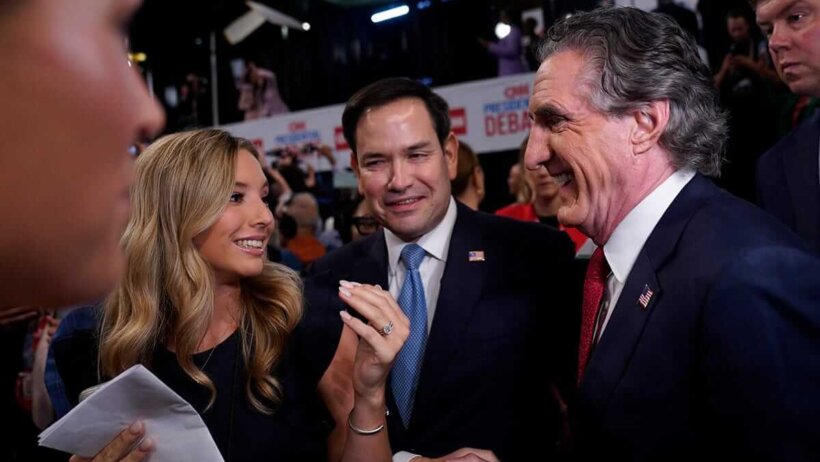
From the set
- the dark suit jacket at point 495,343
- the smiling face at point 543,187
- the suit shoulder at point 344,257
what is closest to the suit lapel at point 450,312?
the dark suit jacket at point 495,343

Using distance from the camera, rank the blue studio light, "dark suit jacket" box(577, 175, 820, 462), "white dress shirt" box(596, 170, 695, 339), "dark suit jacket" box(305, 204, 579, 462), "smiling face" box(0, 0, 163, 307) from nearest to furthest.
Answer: "smiling face" box(0, 0, 163, 307) → "dark suit jacket" box(577, 175, 820, 462) → "white dress shirt" box(596, 170, 695, 339) → "dark suit jacket" box(305, 204, 579, 462) → the blue studio light

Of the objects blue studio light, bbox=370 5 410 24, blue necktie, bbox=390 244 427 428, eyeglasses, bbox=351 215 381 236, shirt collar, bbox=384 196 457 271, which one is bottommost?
blue necktie, bbox=390 244 427 428

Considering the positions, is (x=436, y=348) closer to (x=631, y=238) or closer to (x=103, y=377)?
(x=631, y=238)

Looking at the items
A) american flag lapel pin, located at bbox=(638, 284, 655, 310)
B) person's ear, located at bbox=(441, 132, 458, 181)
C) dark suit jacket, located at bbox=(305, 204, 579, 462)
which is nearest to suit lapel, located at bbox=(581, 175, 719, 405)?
american flag lapel pin, located at bbox=(638, 284, 655, 310)

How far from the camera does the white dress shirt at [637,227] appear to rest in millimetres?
1596

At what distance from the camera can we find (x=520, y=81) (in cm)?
576

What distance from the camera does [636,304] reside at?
1489 millimetres

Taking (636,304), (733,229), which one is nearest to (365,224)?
(636,304)

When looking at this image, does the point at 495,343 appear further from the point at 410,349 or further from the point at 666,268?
the point at 666,268

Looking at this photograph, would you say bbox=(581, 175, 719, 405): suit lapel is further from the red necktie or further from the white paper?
the white paper

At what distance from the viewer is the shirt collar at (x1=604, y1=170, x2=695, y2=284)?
62.9 inches

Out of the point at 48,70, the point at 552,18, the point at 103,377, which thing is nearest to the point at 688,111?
the point at 48,70

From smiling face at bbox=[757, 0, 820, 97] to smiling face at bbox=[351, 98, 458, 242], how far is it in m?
1.10

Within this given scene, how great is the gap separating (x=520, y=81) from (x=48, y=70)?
558cm
